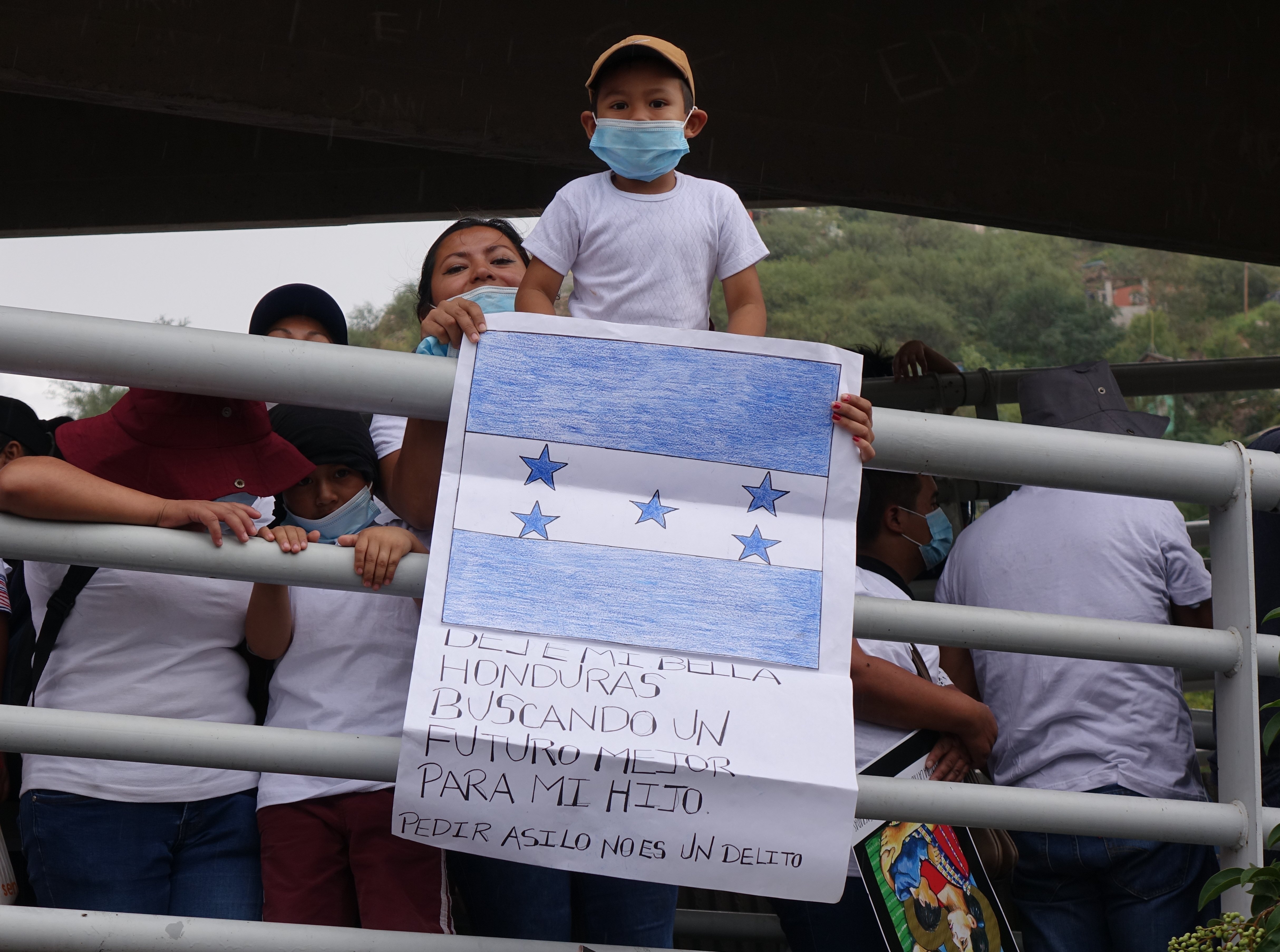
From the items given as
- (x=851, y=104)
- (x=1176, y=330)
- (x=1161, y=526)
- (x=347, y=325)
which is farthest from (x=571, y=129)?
(x=1176, y=330)

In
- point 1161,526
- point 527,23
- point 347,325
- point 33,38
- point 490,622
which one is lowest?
point 490,622

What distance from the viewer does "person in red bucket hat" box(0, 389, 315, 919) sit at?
2.10 meters

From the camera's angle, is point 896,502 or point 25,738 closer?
point 25,738

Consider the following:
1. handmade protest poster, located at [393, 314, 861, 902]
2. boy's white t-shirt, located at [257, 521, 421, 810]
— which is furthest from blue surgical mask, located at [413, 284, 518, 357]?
handmade protest poster, located at [393, 314, 861, 902]

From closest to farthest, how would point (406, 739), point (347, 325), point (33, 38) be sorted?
point (406, 739), point (347, 325), point (33, 38)

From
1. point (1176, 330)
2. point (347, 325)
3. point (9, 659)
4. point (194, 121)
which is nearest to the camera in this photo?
point (9, 659)

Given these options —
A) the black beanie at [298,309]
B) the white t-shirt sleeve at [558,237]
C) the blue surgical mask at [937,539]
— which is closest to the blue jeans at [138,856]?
the black beanie at [298,309]

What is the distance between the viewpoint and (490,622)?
174 cm

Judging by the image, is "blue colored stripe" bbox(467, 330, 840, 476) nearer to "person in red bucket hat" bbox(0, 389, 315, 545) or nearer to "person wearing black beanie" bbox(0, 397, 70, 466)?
"person in red bucket hat" bbox(0, 389, 315, 545)

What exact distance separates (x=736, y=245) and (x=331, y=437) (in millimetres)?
860

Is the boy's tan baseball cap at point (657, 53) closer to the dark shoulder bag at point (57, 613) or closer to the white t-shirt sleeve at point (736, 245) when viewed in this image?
the white t-shirt sleeve at point (736, 245)

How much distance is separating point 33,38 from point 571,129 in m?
2.38

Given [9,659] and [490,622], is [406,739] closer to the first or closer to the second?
[490,622]

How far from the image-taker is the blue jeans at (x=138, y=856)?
2119 millimetres
